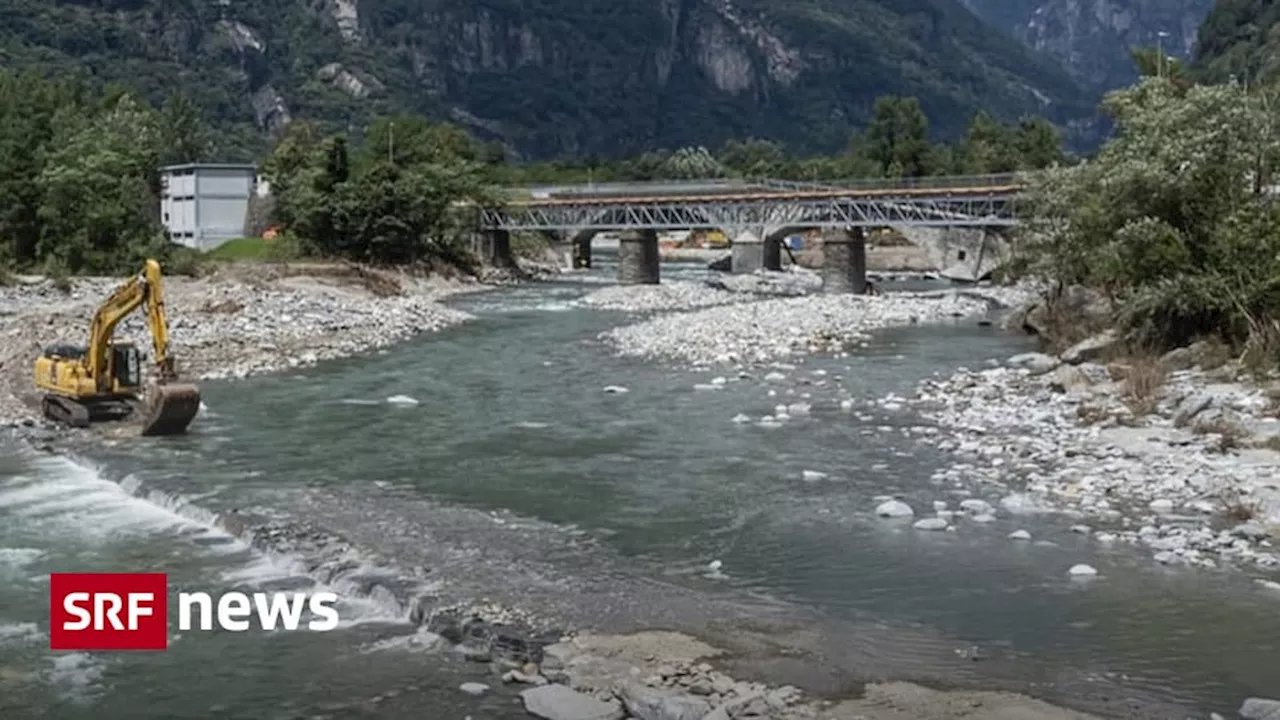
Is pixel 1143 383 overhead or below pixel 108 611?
overhead

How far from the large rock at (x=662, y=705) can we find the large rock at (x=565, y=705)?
149 mm

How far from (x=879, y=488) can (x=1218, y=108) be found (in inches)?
669

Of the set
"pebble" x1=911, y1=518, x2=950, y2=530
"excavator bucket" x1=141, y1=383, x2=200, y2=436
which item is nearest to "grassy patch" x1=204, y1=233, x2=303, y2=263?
"excavator bucket" x1=141, y1=383, x2=200, y2=436

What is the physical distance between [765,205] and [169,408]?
196 ft

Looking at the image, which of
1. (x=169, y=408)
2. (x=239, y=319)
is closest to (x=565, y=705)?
(x=169, y=408)

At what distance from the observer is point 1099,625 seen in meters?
14.3

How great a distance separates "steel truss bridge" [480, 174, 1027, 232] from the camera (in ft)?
234

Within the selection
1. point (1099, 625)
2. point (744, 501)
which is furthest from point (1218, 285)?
point (1099, 625)

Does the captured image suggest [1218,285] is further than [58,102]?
No

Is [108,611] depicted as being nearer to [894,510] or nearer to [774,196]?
[894,510]

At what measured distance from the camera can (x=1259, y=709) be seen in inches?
453

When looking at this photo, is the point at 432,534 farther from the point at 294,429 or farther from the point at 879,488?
the point at 294,429

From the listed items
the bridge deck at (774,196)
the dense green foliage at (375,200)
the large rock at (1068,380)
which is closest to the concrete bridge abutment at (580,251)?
the bridge deck at (774,196)

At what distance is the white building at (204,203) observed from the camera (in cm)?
8525
